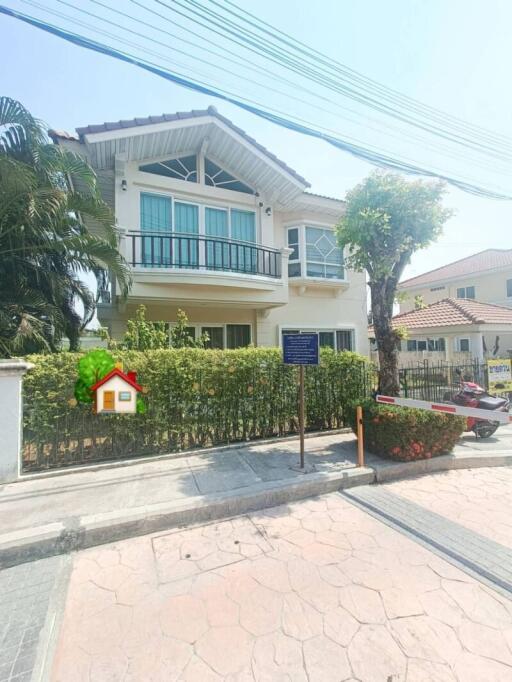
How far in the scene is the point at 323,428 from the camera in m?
6.87

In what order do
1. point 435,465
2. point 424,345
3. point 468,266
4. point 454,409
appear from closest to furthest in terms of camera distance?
point 454,409 < point 435,465 < point 424,345 < point 468,266

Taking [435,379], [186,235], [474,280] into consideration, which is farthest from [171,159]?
[474,280]

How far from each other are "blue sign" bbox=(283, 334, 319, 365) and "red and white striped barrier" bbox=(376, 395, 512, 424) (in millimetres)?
1496

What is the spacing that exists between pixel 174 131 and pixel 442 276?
23.4 metres

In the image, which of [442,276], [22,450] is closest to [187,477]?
[22,450]

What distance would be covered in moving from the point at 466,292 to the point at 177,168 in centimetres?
2244

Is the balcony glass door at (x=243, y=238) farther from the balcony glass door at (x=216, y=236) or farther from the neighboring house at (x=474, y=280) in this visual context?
the neighboring house at (x=474, y=280)

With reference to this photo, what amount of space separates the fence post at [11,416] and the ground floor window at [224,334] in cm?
603

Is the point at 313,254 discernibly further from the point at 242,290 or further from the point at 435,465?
the point at 435,465

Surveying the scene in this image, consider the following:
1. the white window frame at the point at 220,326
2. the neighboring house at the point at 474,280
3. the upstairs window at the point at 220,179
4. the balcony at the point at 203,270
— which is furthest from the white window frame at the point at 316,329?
the neighboring house at the point at 474,280

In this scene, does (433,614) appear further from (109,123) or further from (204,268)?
(109,123)

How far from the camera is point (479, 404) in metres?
7.17

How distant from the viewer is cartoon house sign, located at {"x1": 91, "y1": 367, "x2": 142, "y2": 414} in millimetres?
5094

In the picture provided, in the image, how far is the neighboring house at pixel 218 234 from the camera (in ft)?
27.7
